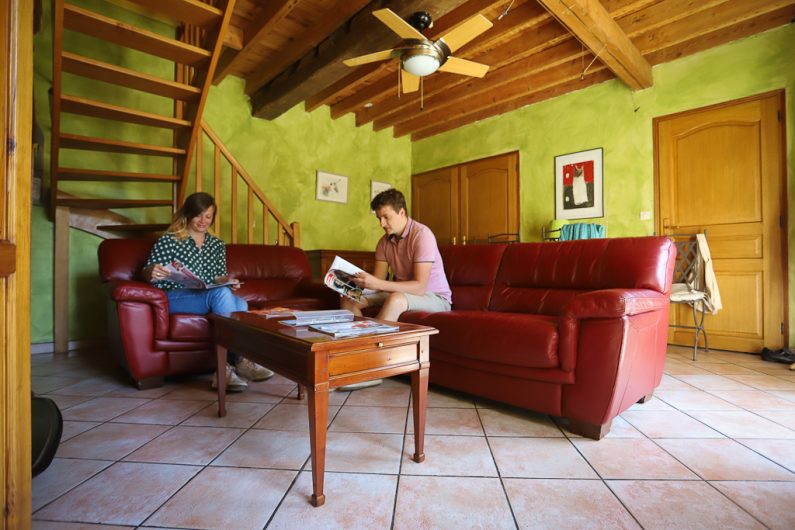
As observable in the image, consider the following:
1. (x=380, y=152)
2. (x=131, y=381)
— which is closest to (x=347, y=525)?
(x=131, y=381)

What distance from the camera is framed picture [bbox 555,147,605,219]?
13.5ft

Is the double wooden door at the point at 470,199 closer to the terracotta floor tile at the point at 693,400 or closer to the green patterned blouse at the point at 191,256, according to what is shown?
the terracotta floor tile at the point at 693,400

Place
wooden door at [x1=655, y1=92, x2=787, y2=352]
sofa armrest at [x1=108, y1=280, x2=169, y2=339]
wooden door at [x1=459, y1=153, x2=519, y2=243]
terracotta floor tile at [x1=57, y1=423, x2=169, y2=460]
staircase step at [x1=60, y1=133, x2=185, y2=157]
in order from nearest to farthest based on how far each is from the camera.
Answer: terracotta floor tile at [x1=57, y1=423, x2=169, y2=460]
sofa armrest at [x1=108, y1=280, x2=169, y2=339]
staircase step at [x1=60, y1=133, x2=185, y2=157]
wooden door at [x1=655, y1=92, x2=787, y2=352]
wooden door at [x1=459, y1=153, x2=519, y2=243]

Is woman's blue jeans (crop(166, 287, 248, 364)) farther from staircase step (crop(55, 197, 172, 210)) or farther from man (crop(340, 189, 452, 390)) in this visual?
staircase step (crop(55, 197, 172, 210))

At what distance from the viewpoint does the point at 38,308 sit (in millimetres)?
3191

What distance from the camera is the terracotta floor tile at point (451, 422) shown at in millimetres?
1634

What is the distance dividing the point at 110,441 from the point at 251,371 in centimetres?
84

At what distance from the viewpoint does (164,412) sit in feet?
6.04

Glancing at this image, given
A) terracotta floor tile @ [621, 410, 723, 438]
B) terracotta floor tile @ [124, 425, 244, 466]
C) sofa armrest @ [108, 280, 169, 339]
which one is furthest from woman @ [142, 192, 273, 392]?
terracotta floor tile @ [621, 410, 723, 438]

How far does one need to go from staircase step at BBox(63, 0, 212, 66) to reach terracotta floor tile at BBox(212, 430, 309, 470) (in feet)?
7.86

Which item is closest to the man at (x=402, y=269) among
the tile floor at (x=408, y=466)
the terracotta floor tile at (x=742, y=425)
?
the tile floor at (x=408, y=466)

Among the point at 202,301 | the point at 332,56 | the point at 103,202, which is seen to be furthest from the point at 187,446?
the point at 332,56

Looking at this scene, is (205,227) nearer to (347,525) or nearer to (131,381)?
(131,381)

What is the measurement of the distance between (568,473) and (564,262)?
4.30ft
